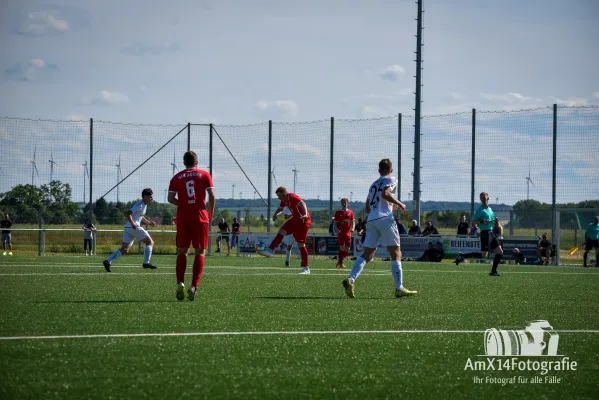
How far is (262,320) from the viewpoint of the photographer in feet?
29.1

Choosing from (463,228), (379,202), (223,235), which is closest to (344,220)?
(463,228)

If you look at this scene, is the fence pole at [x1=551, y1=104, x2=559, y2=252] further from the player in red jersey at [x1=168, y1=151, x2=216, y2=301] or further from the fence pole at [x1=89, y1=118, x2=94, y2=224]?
the player in red jersey at [x1=168, y1=151, x2=216, y2=301]

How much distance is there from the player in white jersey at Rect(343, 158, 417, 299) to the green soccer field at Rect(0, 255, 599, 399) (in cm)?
39

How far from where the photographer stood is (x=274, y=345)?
707 centimetres

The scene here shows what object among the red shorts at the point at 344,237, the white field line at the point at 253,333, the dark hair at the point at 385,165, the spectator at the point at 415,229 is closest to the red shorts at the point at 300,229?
the red shorts at the point at 344,237

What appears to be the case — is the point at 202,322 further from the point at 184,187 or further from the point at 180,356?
the point at 184,187

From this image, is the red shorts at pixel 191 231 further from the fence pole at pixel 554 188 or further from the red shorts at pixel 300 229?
the fence pole at pixel 554 188

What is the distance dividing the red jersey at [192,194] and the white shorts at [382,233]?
8.57ft

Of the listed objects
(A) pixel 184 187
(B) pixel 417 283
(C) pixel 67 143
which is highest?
(C) pixel 67 143

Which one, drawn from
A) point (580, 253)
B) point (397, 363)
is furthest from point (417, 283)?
point (580, 253)

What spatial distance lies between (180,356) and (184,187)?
5.46 meters

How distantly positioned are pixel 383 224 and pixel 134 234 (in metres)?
9.43

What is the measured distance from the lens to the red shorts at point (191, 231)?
1155cm

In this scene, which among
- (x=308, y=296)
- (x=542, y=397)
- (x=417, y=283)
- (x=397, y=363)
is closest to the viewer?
(x=542, y=397)
